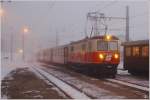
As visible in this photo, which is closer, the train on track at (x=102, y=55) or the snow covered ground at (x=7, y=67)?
the train on track at (x=102, y=55)

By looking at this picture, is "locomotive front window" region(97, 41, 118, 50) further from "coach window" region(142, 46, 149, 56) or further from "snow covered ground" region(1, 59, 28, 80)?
"snow covered ground" region(1, 59, 28, 80)

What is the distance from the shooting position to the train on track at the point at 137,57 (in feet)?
80.4

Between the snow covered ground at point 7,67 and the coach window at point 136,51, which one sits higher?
the coach window at point 136,51

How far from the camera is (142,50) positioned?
987 inches

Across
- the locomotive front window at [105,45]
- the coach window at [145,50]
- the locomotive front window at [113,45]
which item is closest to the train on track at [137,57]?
the coach window at [145,50]

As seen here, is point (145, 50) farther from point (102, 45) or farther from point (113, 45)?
point (102, 45)

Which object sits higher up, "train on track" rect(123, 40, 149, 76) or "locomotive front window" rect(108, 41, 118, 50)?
"locomotive front window" rect(108, 41, 118, 50)

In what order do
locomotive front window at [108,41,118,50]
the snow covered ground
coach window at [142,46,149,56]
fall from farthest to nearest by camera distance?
the snow covered ground
locomotive front window at [108,41,118,50]
coach window at [142,46,149,56]

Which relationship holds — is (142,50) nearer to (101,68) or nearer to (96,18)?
(101,68)

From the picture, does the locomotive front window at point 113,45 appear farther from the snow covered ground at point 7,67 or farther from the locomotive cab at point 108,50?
the snow covered ground at point 7,67

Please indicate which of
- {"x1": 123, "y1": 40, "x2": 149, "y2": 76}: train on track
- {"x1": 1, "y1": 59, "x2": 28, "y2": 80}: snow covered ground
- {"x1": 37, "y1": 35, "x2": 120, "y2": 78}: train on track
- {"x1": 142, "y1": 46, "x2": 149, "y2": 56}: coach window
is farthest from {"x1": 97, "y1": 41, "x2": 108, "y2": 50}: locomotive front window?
{"x1": 1, "y1": 59, "x2": 28, "y2": 80}: snow covered ground

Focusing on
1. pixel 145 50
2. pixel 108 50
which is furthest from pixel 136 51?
pixel 108 50

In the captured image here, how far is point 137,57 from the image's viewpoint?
25.8 m

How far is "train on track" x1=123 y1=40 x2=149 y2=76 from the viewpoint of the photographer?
24.5 metres
